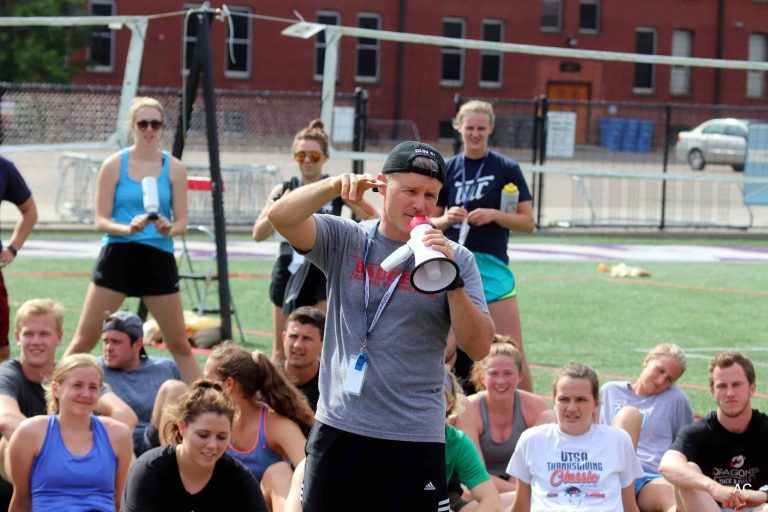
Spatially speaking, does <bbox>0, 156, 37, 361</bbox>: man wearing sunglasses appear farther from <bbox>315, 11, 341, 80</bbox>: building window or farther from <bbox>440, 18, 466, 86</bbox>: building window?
<bbox>440, 18, 466, 86</bbox>: building window

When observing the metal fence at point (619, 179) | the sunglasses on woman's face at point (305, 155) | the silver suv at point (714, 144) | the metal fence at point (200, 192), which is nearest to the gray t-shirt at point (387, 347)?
the sunglasses on woman's face at point (305, 155)

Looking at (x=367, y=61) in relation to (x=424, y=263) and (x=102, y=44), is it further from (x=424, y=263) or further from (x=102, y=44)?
(x=424, y=263)

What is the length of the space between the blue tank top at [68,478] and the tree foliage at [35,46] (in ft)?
111

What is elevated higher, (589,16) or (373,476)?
(589,16)

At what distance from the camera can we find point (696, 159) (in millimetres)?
27109

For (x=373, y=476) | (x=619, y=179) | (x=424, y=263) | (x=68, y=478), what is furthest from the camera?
(x=619, y=179)

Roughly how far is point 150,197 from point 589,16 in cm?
4231

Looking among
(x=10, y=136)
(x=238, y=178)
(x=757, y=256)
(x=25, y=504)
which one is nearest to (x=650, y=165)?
(x=757, y=256)

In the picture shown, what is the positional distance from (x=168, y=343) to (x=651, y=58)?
607cm

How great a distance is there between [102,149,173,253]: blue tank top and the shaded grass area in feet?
8.13

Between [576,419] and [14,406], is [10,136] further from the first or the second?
[576,419]

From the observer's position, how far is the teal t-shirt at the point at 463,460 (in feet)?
18.8

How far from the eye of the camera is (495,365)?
6.86 metres

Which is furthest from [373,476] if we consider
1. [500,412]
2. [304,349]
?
[500,412]
